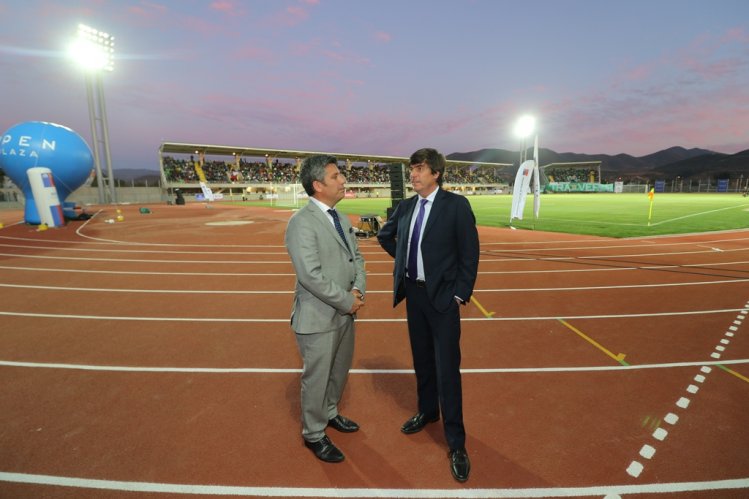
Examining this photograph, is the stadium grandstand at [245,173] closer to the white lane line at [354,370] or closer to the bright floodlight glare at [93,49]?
the bright floodlight glare at [93,49]

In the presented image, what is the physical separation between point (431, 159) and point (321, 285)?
4.42 feet

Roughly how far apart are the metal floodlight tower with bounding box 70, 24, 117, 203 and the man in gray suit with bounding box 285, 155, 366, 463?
44664mm

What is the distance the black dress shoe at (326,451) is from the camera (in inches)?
111

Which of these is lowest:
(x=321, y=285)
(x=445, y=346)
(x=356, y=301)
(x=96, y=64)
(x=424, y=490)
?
(x=424, y=490)

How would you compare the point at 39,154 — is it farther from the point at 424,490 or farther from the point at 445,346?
the point at 424,490

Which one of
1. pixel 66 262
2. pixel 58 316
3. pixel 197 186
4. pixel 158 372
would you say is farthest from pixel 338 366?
pixel 197 186

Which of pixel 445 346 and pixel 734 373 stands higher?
pixel 445 346

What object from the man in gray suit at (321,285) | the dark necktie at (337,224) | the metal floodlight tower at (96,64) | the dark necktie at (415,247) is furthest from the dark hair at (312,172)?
the metal floodlight tower at (96,64)

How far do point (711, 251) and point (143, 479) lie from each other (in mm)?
14819

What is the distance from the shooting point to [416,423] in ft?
10.6

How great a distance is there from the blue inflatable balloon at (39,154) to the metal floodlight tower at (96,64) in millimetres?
20894

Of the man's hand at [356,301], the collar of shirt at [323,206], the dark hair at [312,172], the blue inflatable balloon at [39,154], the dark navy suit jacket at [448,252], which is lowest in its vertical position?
the man's hand at [356,301]

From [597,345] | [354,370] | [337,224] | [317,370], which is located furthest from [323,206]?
[597,345]

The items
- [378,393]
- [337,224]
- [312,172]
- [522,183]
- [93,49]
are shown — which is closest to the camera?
[312,172]
